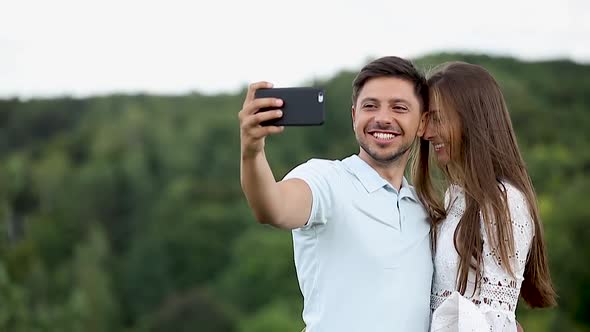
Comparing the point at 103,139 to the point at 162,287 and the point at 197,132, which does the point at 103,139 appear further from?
the point at 162,287

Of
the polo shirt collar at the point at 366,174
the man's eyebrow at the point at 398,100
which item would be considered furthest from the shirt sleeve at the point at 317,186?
the man's eyebrow at the point at 398,100

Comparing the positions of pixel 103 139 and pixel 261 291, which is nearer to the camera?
pixel 261 291

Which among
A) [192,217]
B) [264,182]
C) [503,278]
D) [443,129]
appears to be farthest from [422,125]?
[192,217]

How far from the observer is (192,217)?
253 ft

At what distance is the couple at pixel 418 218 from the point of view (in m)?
4.60

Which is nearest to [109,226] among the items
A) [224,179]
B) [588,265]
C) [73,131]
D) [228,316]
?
[224,179]

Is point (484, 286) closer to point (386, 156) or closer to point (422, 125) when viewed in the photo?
point (386, 156)

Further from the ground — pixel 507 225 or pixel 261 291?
pixel 507 225

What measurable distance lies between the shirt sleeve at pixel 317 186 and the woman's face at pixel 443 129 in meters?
0.64

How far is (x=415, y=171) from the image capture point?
17.6ft

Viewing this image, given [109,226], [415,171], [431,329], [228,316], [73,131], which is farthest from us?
[73,131]

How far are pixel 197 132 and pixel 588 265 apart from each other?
167 ft

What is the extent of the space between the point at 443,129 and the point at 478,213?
42 centimetres

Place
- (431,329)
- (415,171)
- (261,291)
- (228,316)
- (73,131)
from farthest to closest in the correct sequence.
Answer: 1. (73,131)
2. (261,291)
3. (228,316)
4. (415,171)
5. (431,329)
